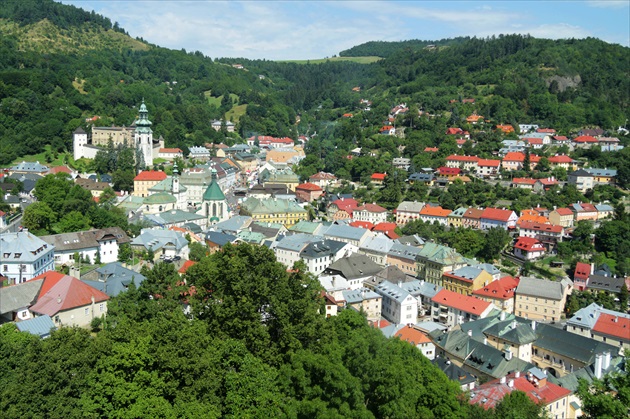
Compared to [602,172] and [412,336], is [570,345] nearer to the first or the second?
[412,336]

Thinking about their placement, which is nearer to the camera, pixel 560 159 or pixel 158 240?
pixel 158 240


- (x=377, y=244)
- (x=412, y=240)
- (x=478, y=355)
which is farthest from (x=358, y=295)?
(x=412, y=240)

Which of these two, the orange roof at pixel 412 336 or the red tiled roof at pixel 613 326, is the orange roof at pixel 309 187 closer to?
the orange roof at pixel 412 336

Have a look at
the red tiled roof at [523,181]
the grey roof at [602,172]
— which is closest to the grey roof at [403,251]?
the red tiled roof at [523,181]

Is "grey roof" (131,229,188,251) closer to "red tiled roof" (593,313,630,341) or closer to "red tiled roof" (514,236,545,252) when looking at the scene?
"red tiled roof" (514,236,545,252)

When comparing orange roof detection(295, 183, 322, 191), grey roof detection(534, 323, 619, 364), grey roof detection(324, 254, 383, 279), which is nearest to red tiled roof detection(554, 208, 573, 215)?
grey roof detection(324, 254, 383, 279)
